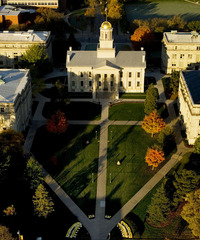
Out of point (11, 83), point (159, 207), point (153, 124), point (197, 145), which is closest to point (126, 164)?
point (153, 124)

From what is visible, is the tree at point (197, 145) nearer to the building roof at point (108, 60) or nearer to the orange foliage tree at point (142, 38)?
the building roof at point (108, 60)

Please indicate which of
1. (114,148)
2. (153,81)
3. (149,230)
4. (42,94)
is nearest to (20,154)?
(114,148)

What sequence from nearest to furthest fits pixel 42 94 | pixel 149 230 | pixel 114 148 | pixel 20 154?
pixel 149 230 < pixel 20 154 < pixel 114 148 < pixel 42 94

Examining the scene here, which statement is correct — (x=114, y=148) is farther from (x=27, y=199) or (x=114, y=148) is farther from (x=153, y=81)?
(x=153, y=81)

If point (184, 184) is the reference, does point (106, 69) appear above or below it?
above

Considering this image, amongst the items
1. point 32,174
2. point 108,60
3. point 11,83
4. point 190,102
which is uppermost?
point 11,83

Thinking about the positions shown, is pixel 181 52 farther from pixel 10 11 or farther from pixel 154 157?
pixel 10 11

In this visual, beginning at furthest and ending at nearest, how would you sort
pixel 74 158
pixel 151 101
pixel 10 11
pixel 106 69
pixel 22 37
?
1. pixel 10 11
2. pixel 22 37
3. pixel 106 69
4. pixel 151 101
5. pixel 74 158
